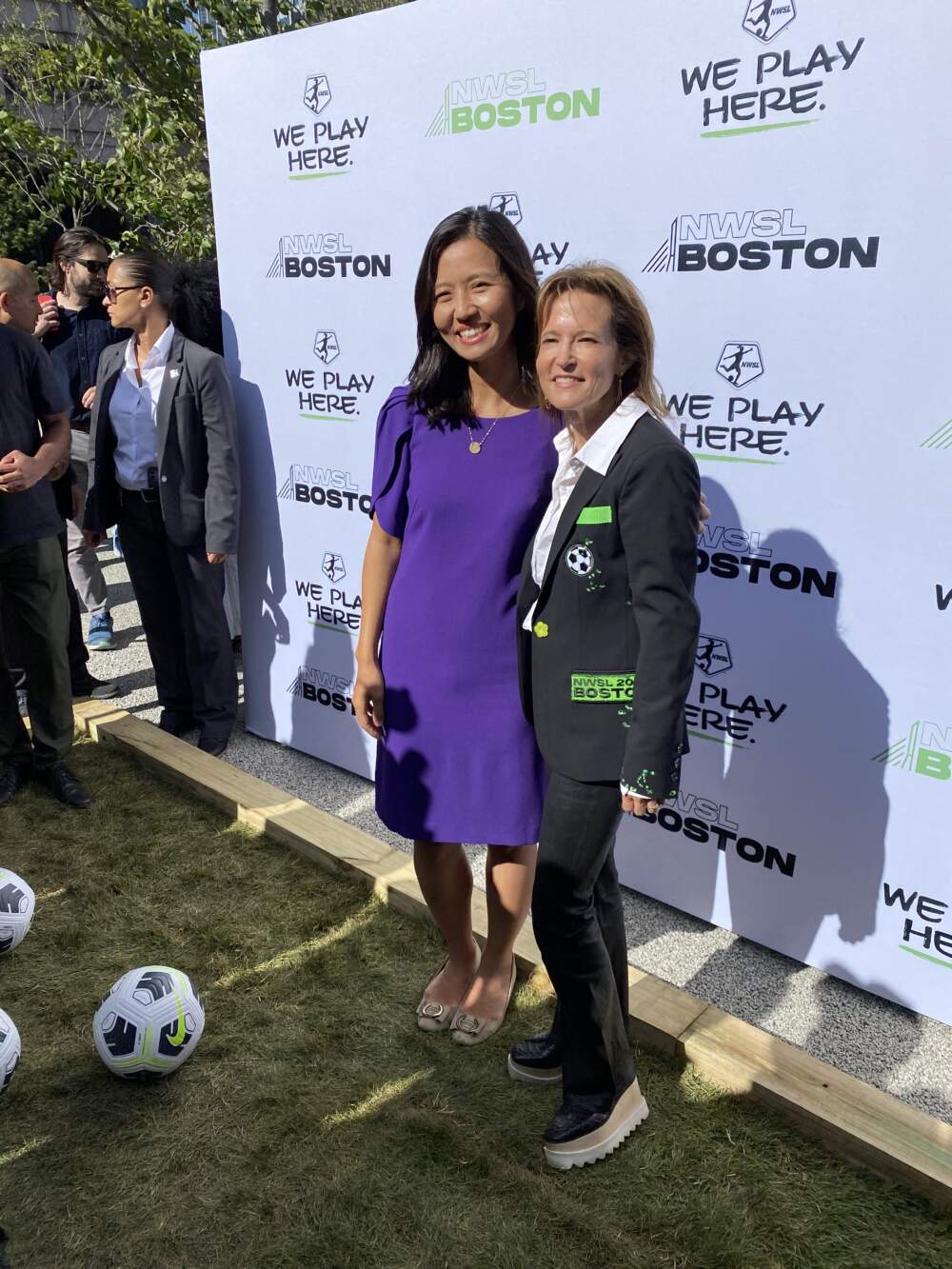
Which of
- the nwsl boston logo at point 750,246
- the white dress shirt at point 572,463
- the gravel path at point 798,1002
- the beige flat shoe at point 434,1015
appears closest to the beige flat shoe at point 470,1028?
the beige flat shoe at point 434,1015

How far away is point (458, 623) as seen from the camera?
2398mm

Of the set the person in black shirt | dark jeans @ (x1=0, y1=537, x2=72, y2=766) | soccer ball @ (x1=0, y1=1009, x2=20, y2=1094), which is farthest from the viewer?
dark jeans @ (x1=0, y1=537, x2=72, y2=766)

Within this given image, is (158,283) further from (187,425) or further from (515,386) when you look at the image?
(515,386)

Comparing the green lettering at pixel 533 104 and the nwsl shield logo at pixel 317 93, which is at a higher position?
the nwsl shield logo at pixel 317 93

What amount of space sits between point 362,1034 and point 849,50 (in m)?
2.94

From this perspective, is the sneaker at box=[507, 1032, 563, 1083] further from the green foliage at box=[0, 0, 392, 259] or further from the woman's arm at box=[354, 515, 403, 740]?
the green foliage at box=[0, 0, 392, 259]

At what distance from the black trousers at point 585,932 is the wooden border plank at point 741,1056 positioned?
29 cm

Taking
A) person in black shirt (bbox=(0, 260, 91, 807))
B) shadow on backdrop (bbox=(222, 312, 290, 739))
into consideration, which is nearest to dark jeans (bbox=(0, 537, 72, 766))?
person in black shirt (bbox=(0, 260, 91, 807))

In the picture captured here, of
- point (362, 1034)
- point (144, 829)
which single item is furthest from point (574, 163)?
point (144, 829)

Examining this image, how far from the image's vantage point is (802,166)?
2.61m

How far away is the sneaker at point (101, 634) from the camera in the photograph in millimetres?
6051

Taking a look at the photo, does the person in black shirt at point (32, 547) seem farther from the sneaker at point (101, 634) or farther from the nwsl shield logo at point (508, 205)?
the nwsl shield logo at point (508, 205)

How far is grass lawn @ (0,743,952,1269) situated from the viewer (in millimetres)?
2146

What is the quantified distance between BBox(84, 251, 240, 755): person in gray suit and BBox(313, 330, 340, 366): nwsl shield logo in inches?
17.9
